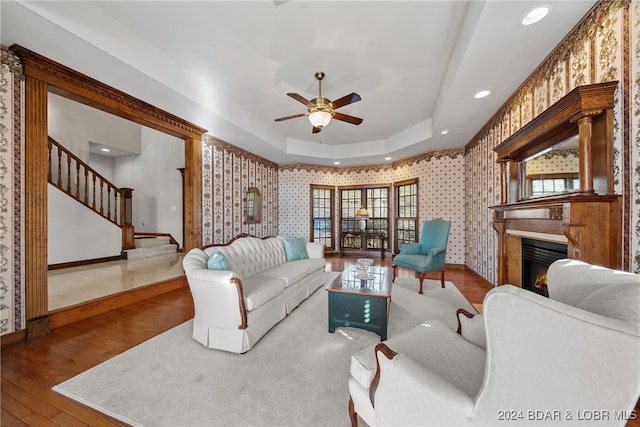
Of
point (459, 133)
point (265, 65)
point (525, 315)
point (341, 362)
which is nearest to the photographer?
point (525, 315)

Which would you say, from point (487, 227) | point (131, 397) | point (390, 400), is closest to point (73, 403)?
point (131, 397)

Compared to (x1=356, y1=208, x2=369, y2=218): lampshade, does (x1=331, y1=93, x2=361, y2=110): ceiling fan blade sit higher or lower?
higher

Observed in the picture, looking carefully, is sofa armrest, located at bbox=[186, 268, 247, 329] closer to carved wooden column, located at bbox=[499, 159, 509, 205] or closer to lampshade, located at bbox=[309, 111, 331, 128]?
lampshade, located at bbox=[309, 111, 331, 128]

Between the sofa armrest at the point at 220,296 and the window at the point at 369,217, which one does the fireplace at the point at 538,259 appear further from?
the window at the point at 369,217

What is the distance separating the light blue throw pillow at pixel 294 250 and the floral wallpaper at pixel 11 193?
291 centimetres

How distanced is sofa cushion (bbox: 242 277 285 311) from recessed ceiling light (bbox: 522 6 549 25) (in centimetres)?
326

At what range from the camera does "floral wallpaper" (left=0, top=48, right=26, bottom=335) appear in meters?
2.26

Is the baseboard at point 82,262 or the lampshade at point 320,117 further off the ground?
the lampshade at point 320,117

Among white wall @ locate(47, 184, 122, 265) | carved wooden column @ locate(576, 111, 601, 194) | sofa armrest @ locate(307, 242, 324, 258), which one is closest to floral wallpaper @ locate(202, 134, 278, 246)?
sofa armrest @ locate(307, 242, 324, 258)

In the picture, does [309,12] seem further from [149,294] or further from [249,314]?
[149,294]

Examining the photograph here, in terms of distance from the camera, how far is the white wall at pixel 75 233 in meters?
4.73

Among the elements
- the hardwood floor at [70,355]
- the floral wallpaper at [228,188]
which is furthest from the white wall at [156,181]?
the hardwood floor at [70,355]

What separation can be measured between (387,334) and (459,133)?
13.0 ft

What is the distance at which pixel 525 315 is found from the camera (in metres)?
0.74
